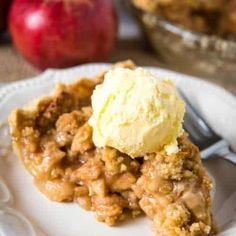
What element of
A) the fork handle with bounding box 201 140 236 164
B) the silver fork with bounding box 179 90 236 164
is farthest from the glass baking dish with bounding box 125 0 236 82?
the fork handle with bounding box 201 140 236 164

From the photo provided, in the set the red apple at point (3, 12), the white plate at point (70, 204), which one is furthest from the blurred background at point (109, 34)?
the white plate at point (70, 204)

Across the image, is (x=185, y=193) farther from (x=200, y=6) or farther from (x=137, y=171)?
(x=200, y=6)

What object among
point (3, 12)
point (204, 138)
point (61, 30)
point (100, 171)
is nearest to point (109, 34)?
point (61, 30)

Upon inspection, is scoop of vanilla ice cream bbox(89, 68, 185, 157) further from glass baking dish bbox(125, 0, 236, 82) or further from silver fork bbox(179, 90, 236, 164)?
glass baking dish bbox(125, 0, 236, 82)

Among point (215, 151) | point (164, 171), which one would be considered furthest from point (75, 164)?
point (215, 151)

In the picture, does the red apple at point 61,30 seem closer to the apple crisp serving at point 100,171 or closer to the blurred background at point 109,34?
the blurred background at point 109,34

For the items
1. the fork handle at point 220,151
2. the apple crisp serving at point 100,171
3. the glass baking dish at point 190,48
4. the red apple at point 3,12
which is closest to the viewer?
the apple crisp serving at point 100,171

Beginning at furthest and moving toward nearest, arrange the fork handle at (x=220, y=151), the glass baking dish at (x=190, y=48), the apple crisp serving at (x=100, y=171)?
the glass baking dish at (x=190, y=48), the fork handle at (x=220, y=151), the apple crisp serving at (x=100, y=171)
